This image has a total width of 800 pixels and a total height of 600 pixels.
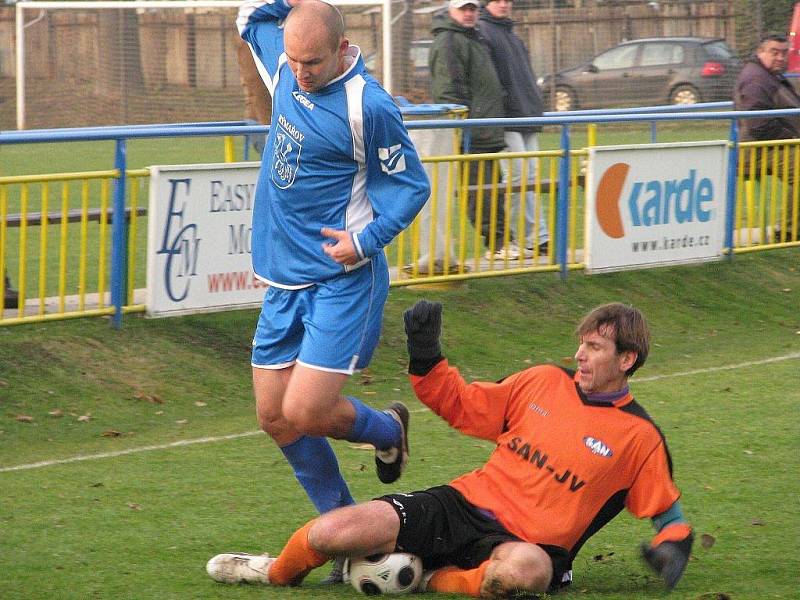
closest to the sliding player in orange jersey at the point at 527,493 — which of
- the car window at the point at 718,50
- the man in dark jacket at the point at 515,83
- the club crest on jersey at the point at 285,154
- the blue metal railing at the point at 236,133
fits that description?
the club crest on jersey at the point at 285,154

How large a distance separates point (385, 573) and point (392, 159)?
1.36 m

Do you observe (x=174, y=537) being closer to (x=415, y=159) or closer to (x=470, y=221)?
(x=415, y=159)

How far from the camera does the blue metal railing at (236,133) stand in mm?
8258

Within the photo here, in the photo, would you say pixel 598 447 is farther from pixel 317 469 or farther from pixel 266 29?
pixel 266 29

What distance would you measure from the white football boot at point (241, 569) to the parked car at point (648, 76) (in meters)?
24.3

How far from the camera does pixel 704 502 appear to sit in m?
A: 5.90

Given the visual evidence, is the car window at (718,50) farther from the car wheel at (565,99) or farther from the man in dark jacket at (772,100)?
the man in dark jacket at (772,100)

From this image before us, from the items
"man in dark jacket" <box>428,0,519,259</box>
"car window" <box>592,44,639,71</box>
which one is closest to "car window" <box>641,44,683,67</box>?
"car window" <box>592,44,639,71</box>

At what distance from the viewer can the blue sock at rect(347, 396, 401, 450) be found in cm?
493

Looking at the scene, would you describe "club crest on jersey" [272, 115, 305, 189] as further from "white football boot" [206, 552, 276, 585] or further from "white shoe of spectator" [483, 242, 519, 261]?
"white shoe of spectator" [483, 242, 519, 261]

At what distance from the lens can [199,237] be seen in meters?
8.46

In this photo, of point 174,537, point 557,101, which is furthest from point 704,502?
point 557,101

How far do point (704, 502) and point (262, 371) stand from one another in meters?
2.10

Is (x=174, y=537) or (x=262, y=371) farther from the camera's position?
(x=174, y=537)
